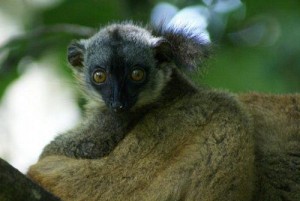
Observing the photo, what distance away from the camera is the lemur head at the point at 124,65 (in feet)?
24.0

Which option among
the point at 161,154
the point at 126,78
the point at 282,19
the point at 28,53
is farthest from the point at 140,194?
the point at 282,19

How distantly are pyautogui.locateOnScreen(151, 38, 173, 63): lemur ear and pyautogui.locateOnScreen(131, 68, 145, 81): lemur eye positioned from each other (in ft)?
0.91

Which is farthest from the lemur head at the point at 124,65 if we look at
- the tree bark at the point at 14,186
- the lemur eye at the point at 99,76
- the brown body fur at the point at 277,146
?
the tree bark at the point at 14,186

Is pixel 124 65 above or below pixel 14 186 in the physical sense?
below

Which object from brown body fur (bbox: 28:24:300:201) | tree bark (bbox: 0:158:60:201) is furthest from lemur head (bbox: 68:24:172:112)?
tree bark (bbox: 0:158:60:201)

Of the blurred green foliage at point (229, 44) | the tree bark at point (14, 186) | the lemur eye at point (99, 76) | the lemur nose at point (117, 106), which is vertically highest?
the tree bark at point (14, 186)

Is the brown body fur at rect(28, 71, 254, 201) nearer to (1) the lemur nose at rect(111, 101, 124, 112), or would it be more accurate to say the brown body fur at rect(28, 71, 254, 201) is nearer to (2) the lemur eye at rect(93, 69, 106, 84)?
(1) the lemur nose at rect(111, 101, 124, 112)

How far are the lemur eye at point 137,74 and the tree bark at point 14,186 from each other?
270cm

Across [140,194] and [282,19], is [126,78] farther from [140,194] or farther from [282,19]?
[282,19]

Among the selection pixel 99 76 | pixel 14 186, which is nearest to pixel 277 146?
pixel 99 76

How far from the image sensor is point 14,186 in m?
4.99

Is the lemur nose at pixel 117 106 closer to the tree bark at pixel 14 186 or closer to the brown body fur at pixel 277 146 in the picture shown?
the brown body fur at pixel 277 146

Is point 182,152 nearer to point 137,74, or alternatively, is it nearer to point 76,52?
point 137,74

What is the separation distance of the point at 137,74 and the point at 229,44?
4423 mm
